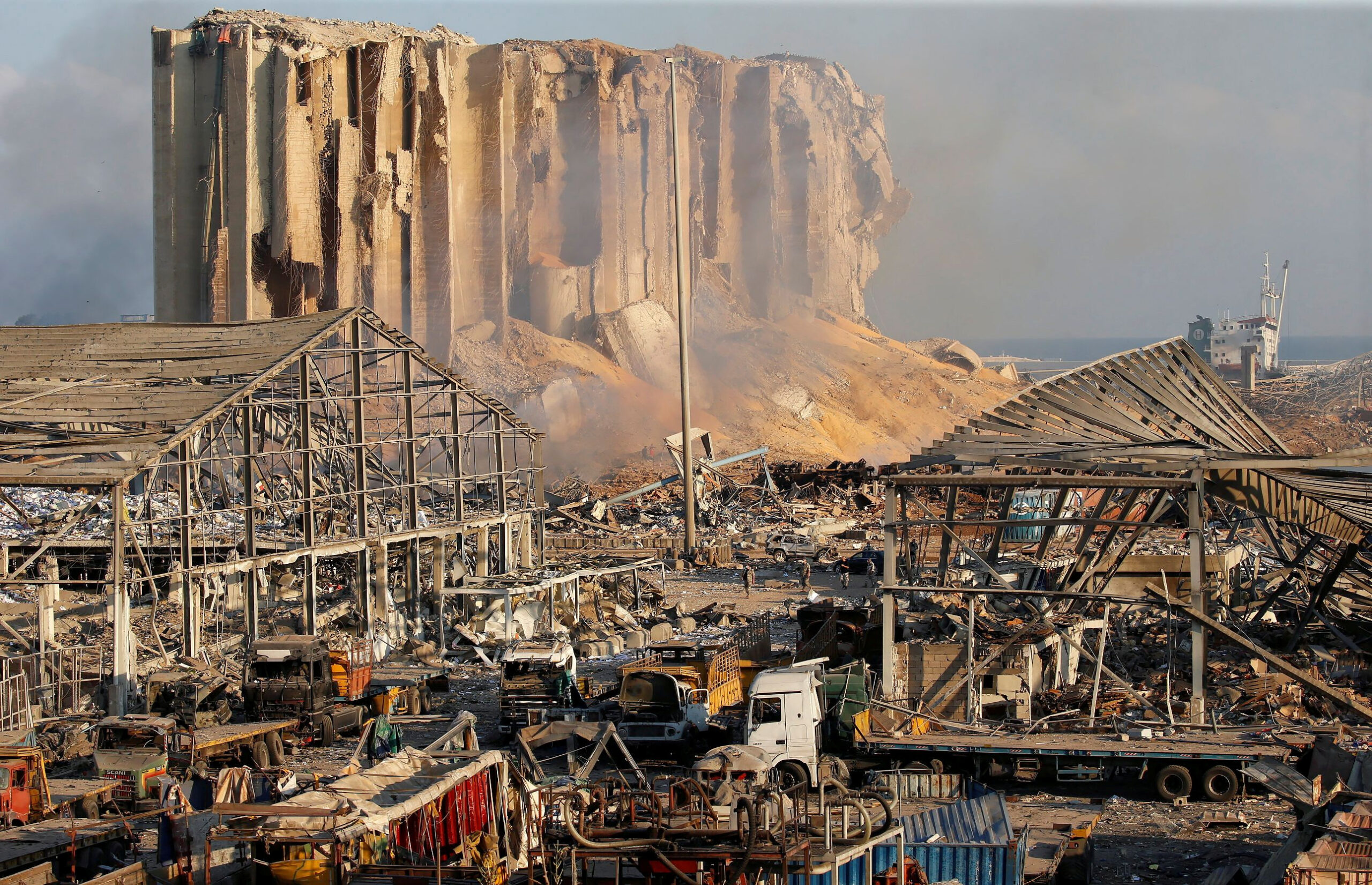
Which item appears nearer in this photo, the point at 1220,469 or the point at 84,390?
the point at 1220,469

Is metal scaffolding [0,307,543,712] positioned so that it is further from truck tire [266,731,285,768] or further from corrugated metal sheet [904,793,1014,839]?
corrugated metal sheet [904,793,1014,839]

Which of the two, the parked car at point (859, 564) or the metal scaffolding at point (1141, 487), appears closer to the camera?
the metal scaffolding at point (1141, 487)

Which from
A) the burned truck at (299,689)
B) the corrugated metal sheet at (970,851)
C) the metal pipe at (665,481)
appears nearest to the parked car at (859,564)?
the metal pipe at (665,481)

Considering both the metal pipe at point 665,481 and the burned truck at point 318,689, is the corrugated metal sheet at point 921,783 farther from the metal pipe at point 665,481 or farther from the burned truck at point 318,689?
the metal pipe at point 665,481

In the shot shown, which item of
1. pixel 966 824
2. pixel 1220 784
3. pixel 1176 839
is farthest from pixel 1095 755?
pixel 966 824

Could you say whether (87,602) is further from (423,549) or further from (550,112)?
(550,112)

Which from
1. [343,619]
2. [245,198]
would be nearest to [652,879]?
[343,619]
